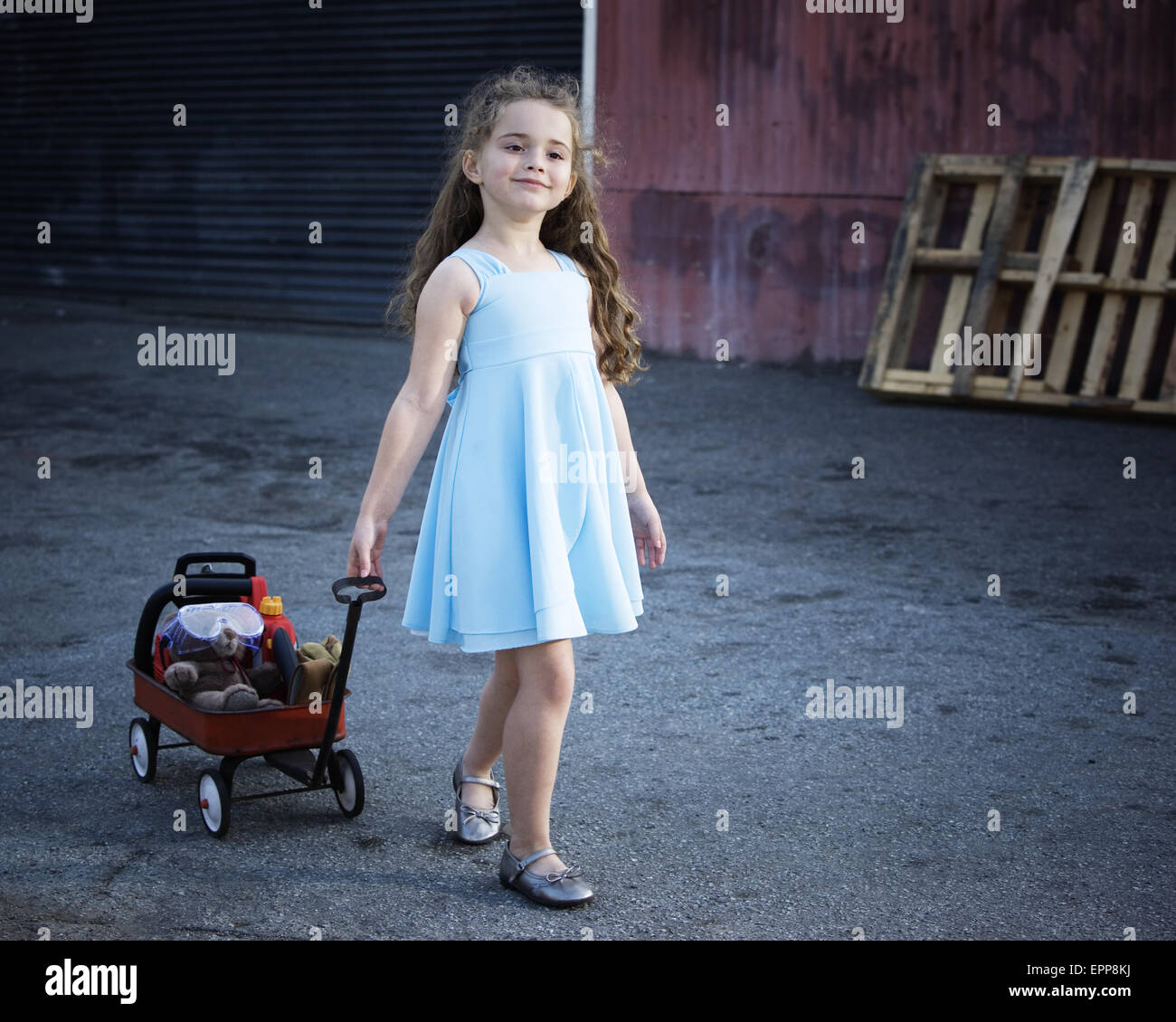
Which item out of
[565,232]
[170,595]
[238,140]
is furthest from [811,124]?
[170,595]

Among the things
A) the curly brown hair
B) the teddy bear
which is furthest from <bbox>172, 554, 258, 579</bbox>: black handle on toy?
the curly brown hair

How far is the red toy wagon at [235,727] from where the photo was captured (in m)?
3.38

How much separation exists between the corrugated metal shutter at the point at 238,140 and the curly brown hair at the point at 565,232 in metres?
8.63

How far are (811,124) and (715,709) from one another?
761cm

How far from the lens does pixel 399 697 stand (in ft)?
14.6

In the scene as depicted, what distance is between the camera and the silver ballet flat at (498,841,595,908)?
3.10 metres

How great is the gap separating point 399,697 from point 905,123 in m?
7.66

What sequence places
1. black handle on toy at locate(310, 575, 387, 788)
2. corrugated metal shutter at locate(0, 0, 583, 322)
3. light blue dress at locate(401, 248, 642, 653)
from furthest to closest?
corrugated metal shutter at locate(0, 0, 583, 322)
black handle on toy at locate(310, 575, 387, 788)
light blue dress at locate(401, 248, 642, 653)

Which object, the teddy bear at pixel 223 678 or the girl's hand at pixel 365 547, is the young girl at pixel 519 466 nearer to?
the girl's hand at pixel 365 547

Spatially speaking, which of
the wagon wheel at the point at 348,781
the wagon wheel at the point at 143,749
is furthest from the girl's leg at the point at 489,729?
the wagon wheel at the point at 143,749

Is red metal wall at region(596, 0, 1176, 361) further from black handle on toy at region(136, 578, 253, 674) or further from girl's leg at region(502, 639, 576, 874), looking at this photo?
girl's leg at region(502, 639, 576, 874)

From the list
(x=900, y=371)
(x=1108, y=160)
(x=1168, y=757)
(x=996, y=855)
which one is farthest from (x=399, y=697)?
(x=1108, y=160)

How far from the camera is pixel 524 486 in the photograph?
3.15 meters

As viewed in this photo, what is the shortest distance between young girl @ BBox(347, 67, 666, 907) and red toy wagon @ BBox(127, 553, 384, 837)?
0.82 ft
